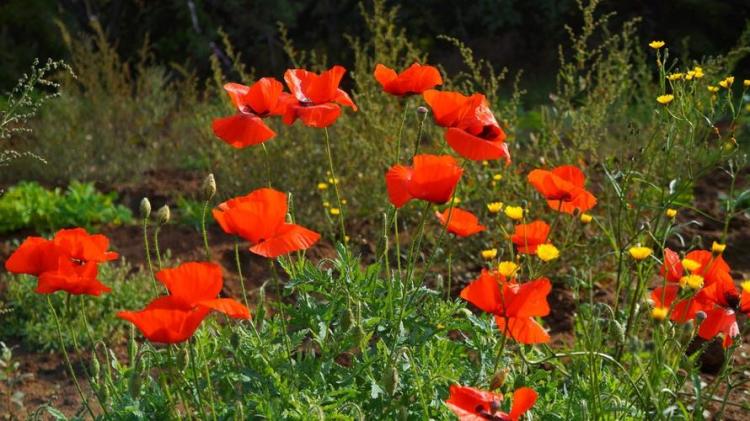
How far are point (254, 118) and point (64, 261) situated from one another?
511 mm

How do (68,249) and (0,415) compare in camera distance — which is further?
(0,415)

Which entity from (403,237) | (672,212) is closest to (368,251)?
(403,237)

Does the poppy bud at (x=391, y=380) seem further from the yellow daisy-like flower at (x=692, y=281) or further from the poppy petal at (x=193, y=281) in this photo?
the yellow daisy-like flower at (x=692, y=281)

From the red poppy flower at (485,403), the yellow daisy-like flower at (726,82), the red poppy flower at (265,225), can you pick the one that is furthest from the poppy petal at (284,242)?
the yellow daisy-like flower at (726,82)

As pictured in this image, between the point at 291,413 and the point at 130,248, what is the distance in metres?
3.05

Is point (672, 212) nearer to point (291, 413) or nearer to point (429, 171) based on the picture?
point (429, 171)

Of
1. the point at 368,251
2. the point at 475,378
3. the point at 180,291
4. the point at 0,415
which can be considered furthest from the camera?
the point at 368,251

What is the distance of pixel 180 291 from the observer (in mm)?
1758

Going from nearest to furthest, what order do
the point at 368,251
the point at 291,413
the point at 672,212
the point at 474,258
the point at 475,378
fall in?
the point at 291,413 → the point at 475,378 → the point at 672,212 → the point at 474,258 → the point at 368,251

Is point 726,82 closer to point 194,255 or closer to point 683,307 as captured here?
point 683,307

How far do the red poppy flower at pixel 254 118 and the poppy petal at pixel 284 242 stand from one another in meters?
0.30

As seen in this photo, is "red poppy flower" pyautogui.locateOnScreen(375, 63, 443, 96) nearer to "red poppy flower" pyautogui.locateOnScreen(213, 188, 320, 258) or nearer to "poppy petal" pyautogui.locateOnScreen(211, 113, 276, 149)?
"poppy petal" pyautogui.locateOnScreen(211, 113, 276, 149)

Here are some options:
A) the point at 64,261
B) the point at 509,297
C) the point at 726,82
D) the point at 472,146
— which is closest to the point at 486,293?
the point at 509,297

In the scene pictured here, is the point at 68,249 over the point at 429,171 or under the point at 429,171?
under
